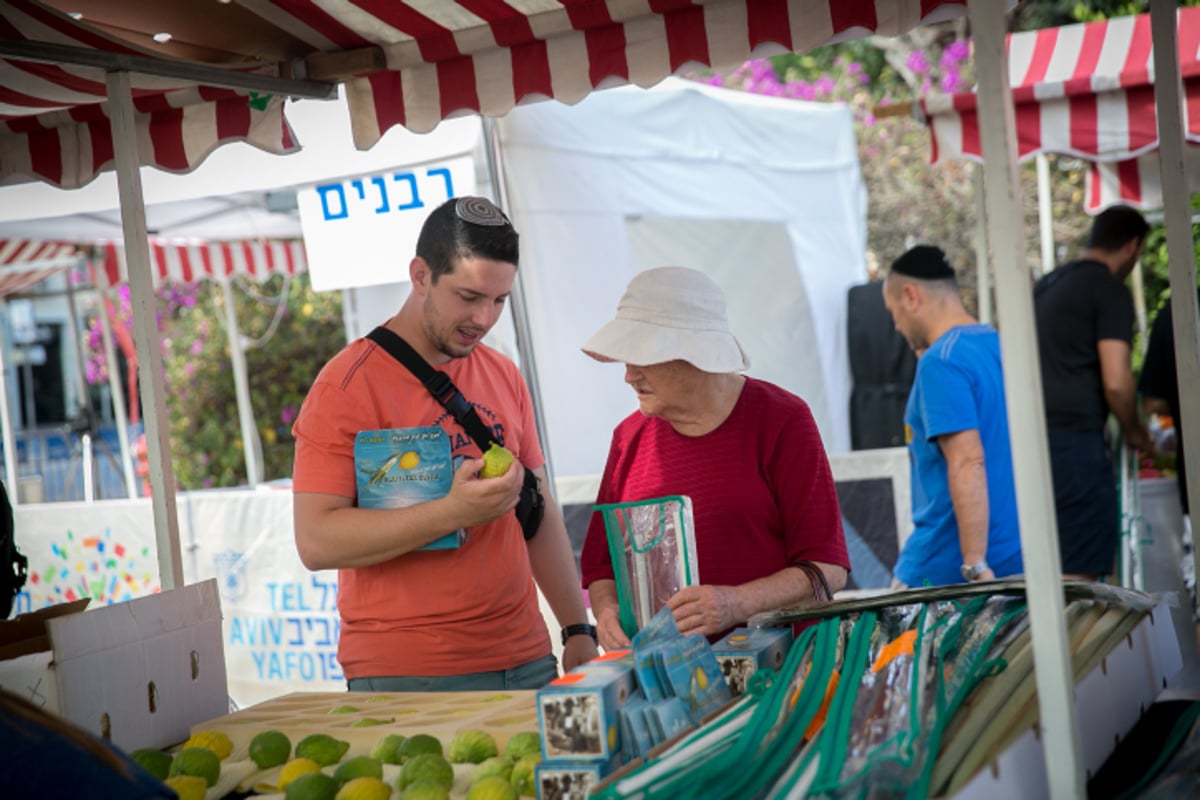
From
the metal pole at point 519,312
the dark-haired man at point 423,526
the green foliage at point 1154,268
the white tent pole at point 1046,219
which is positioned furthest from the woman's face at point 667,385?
the green foliage at point 1154,268

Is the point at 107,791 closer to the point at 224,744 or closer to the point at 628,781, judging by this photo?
the point at 628,781

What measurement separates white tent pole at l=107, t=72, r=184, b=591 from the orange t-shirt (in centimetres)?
39

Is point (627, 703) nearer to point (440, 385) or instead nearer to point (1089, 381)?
point (440, 385)

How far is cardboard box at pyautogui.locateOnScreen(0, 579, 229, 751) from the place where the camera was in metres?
2.14

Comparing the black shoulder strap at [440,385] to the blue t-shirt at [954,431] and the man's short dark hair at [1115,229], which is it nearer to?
the blue t-shirt at [954,431]

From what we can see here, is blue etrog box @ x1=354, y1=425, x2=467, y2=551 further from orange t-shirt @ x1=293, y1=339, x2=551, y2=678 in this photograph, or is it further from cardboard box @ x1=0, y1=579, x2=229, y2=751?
cardboard box @ x1=0, y1=579, x2=229, y2=751

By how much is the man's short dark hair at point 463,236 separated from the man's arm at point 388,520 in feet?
1.65

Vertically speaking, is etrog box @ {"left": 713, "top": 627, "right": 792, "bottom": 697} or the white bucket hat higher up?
the white bucket hat

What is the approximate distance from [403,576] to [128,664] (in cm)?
60

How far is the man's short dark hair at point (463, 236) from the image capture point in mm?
2646

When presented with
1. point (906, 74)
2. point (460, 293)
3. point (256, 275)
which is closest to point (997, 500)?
point (460, 293)

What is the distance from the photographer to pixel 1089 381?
16.1ft

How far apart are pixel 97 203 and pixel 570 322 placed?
9.26 ft

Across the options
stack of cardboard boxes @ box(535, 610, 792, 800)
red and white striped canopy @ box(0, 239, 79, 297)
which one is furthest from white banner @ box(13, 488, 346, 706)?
stack of cardboard boxes @ box(535, 610, 792, 800)
